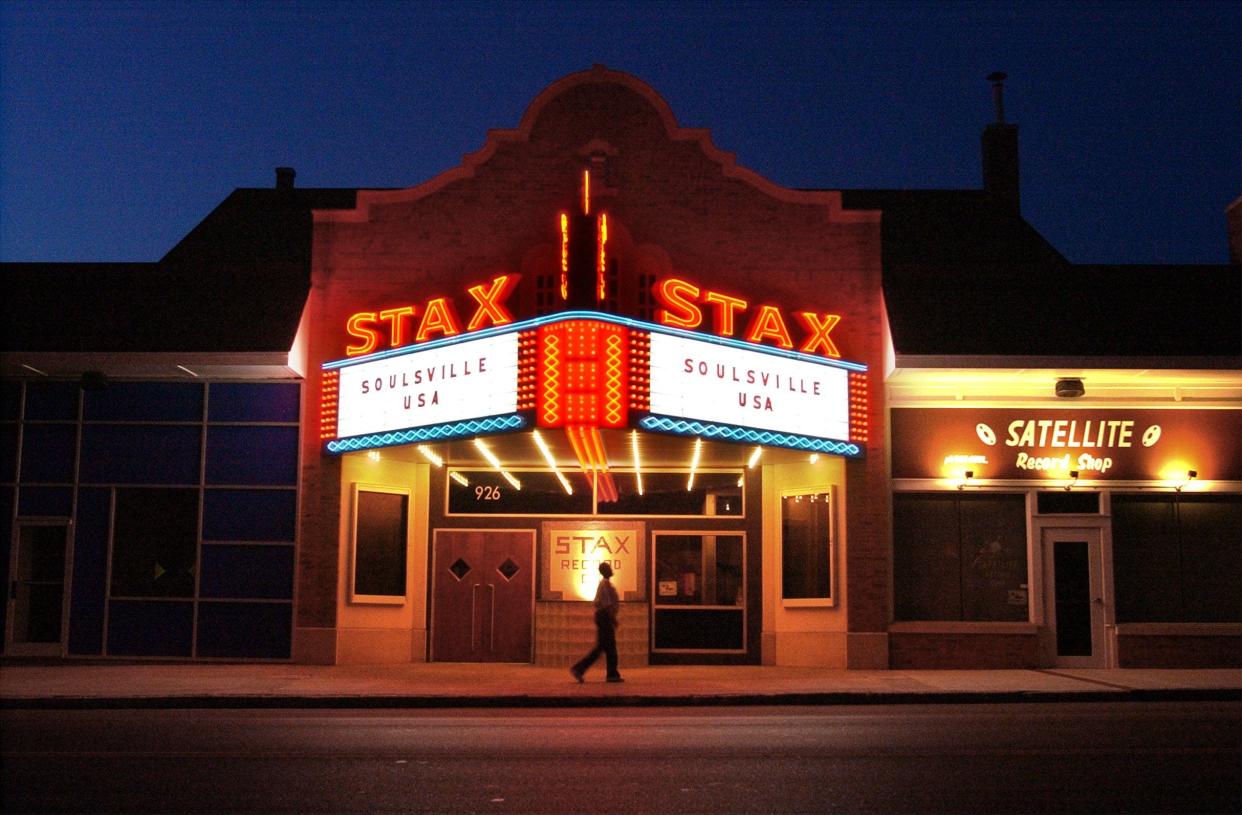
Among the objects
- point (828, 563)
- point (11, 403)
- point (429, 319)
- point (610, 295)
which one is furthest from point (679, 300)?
point (11, 403)

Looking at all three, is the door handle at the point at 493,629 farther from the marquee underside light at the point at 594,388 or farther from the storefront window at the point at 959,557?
the storefront window at the point at 959,557

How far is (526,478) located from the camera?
21188 mm

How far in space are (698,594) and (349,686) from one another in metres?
6.76

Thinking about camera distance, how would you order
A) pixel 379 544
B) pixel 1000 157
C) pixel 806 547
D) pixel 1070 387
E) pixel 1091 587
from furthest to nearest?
pixel 1000 157
pixel 379 544
pixel 806 547
pixel 1091 587
pixel 1070 387

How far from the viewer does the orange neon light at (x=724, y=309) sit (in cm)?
1842

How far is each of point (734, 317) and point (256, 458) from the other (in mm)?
8010

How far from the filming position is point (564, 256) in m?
17.0

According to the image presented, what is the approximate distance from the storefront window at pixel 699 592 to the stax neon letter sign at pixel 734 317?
3.87 metres

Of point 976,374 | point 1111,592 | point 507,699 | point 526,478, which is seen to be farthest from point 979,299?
point 507,699

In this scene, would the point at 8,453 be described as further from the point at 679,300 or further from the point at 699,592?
the point at 699,592

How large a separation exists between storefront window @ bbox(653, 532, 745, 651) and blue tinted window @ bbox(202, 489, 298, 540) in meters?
6.11

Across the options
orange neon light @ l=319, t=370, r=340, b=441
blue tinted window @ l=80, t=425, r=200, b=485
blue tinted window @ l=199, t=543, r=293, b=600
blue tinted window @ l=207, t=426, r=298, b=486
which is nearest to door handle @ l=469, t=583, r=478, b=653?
blue tinted window @ l=199, t=543, r=293, b=600

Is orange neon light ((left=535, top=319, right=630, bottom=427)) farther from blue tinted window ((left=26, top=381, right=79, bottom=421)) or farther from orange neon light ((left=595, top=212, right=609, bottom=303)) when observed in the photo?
blue tinted window ((left=26, top=381, right=79, bottom=421))

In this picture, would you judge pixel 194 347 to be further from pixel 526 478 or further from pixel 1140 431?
pixel 1140 431
